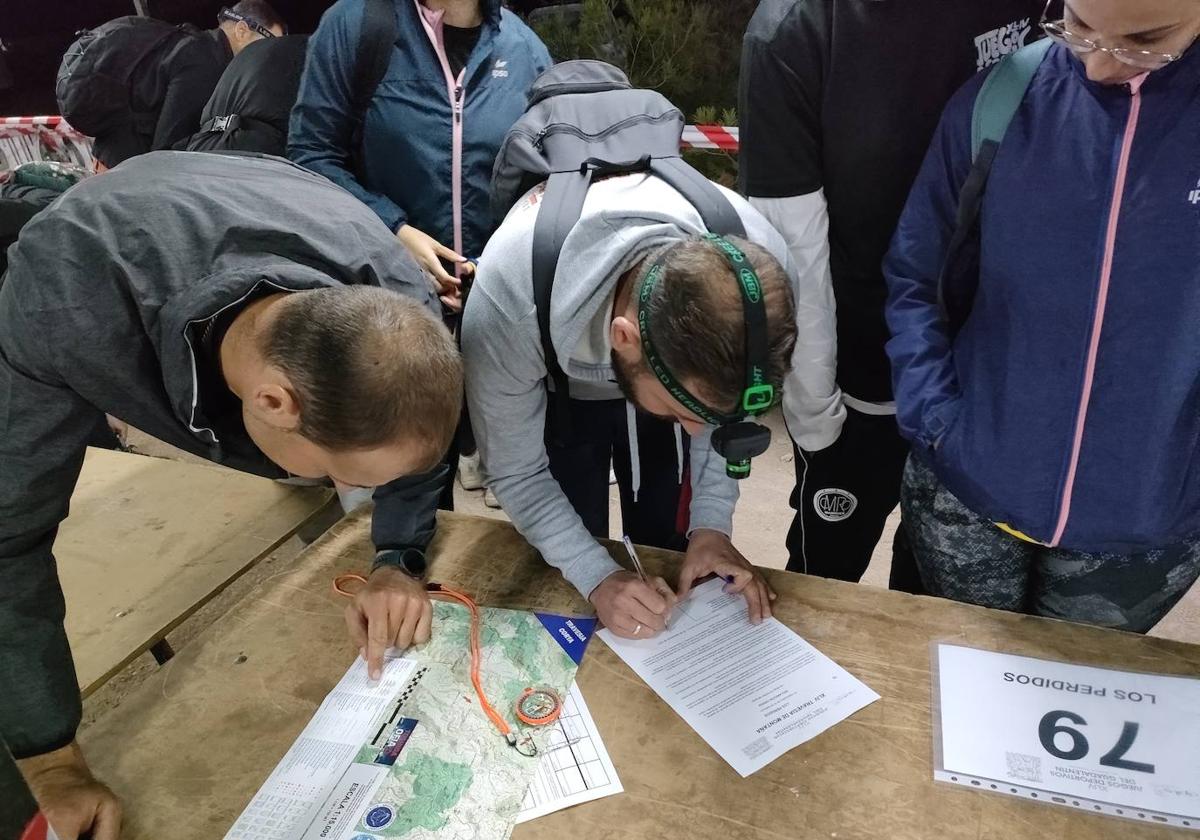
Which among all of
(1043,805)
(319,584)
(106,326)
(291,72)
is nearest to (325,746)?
(319,584)

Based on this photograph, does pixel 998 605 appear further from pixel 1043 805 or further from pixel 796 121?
pixel 796 121

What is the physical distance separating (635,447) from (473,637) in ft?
1.31

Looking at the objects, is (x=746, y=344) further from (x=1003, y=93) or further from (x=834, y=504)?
(x=834, y=504)

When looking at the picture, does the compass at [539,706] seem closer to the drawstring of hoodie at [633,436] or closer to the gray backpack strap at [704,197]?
the drawstring of hoodie at [633,436]

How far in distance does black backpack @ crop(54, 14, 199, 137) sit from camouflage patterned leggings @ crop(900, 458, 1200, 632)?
240 centimetres

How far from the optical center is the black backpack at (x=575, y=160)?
1.07 metres

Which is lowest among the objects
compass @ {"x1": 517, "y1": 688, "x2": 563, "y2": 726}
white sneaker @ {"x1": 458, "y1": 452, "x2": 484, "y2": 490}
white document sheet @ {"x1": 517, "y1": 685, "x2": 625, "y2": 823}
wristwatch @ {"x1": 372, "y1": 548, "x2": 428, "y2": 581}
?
white sneaker @ {"x1": 458, "y1": 452, "x2": 484, "y2": 490}

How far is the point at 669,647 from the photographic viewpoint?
1.14 meters

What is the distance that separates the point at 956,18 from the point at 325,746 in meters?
1.37

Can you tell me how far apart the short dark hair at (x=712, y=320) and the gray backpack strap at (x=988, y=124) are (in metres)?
0.34

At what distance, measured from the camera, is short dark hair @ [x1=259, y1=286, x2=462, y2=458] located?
0.87 metres

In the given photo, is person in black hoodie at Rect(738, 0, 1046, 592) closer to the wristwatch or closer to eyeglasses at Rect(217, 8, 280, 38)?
the wristwatch

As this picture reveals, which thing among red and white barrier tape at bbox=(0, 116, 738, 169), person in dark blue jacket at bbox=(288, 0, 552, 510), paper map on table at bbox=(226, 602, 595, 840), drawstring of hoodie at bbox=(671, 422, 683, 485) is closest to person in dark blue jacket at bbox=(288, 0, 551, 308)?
person in dark blue jacket at bbox=(288, 0, 552, 510)

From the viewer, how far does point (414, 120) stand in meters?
1.53
